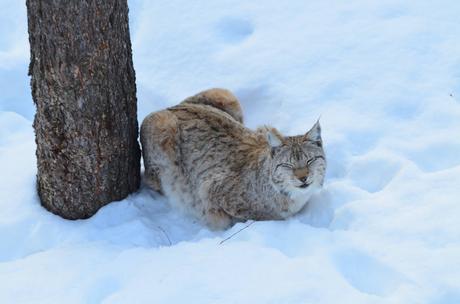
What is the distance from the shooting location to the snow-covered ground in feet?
12.3

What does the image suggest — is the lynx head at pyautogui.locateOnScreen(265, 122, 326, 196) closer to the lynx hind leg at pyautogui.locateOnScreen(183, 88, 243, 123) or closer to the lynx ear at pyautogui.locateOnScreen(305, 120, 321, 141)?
the lynx ear at pyautogui.locateOnScreen(305, 120, 321, 141)

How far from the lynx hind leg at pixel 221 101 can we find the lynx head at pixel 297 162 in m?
1.12

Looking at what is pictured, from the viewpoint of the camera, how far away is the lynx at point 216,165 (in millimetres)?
4766

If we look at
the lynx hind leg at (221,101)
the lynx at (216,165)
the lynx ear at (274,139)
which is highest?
the lynx ear at (274,139)

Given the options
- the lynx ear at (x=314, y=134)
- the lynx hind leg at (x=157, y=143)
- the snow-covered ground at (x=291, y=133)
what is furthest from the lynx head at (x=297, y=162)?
the lynx hind leg at (x=157, y=143)

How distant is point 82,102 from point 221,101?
161 cm

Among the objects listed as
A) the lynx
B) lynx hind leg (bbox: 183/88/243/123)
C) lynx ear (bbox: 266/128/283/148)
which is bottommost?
the lynx

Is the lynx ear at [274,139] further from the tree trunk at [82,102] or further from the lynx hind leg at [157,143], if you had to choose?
the tree trunk at [82,102]

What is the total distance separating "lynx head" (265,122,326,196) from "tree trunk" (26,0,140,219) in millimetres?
1236

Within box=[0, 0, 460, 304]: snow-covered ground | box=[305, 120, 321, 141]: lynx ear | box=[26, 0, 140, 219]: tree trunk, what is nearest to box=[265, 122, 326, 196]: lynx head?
box=[305, 120, 321, 141]: lynx ear

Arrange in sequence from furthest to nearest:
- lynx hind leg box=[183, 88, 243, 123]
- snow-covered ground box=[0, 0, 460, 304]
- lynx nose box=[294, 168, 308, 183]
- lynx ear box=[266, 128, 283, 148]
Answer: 1. lynx hind leg box=[183, 88, 243, 123]
2. lynx ear box=[266, 128, 283, 148]
3. lynx nose box=[294, 168, 308, 183]
4. snow-covered ground box=[0, 0, 460, 304]

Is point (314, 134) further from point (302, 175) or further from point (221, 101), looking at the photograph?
point (221, 101)

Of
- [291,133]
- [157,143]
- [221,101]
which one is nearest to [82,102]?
[157,143]

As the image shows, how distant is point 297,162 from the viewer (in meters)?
4.57
